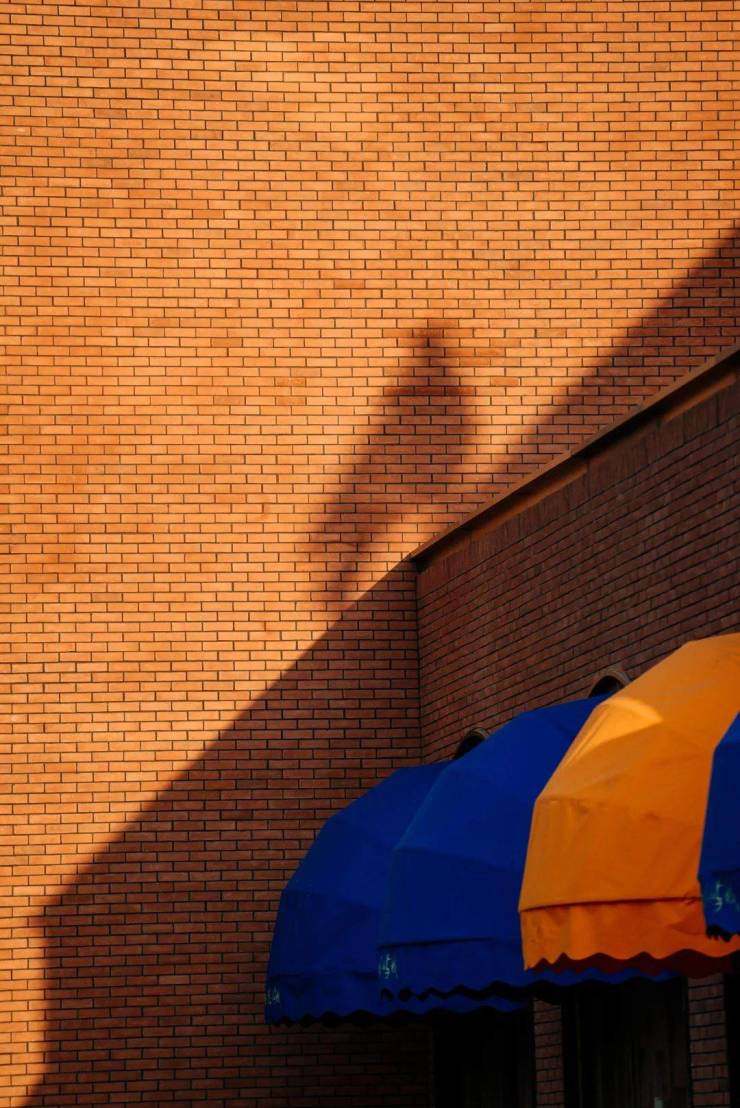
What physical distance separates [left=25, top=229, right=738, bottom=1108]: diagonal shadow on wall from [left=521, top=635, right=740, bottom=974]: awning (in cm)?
694

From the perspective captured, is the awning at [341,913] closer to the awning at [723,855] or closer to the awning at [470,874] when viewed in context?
the awning at [470,874]

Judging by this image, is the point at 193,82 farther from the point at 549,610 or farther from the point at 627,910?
the point at 627,910

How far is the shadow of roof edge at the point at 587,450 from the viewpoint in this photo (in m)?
12.6

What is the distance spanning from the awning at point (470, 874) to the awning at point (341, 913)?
2.04 meters

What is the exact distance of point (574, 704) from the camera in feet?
44.6

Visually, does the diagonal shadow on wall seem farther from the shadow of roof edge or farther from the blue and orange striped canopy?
the shadow of roof edge

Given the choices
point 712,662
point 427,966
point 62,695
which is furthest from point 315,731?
point 712,662

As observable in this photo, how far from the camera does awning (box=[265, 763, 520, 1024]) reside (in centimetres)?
1527

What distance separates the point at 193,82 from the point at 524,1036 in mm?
8962

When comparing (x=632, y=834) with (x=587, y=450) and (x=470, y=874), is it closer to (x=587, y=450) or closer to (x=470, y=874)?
(x=470, y=874)

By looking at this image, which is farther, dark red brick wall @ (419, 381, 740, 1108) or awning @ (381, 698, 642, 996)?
dark red brick wall @ (419, 381, 740, 1108)

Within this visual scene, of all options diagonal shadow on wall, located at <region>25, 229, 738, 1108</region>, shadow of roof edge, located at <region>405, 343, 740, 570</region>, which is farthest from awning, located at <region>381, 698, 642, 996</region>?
diagonal shadow on wall, located at <region>25, 229, 738, 1108</region>

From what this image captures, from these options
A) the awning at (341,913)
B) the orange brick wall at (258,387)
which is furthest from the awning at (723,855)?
the orange brick wall at (258,387)

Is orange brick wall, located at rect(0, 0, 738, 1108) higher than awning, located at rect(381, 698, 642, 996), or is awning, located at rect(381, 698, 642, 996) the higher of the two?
orange brick wall, located at rect(0, 0, 738, 1108)
